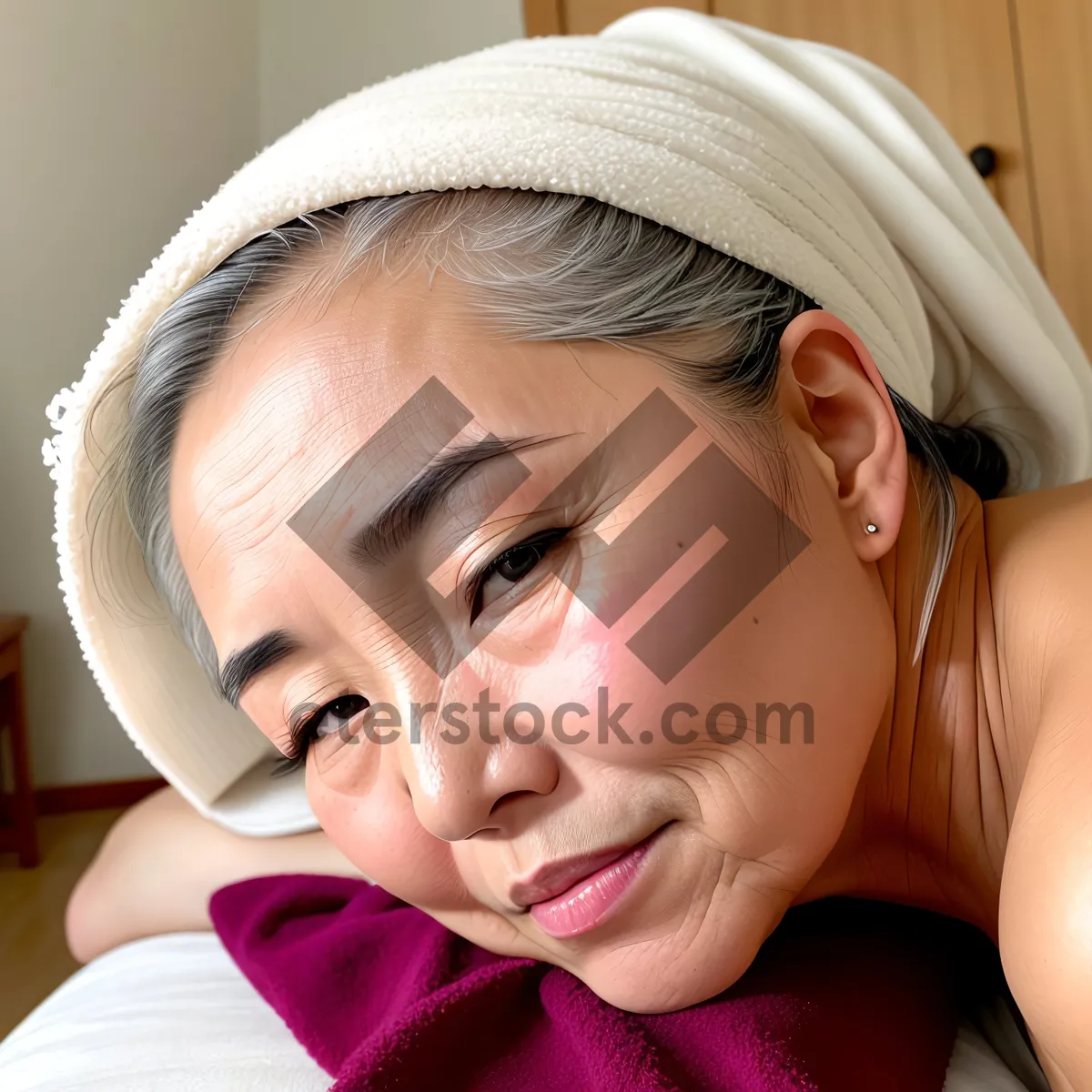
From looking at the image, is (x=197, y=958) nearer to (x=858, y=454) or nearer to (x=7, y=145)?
(x=858, y=454)

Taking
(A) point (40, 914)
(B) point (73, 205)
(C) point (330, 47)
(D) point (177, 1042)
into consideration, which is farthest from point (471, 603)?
(C) point (330, 47)

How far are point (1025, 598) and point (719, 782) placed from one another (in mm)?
235

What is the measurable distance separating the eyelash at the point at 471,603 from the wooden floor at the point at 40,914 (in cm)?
72

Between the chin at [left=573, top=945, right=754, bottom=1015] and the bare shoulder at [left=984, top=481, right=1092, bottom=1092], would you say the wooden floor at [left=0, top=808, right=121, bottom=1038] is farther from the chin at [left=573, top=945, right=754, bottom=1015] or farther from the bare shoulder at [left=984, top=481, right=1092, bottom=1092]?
the bare shoulder at [left=984, top=481, right=1092, bottom=1092]

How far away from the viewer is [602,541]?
1.76ft

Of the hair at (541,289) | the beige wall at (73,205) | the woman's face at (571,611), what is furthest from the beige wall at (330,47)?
the woman's face at (571,611)

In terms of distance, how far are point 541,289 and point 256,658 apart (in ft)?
0.98

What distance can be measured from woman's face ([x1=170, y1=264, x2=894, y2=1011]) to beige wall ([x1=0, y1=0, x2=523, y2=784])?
1.46 m

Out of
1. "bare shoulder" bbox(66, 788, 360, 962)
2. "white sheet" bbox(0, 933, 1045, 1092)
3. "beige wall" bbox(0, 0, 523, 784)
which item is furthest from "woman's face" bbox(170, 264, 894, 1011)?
"beige wall" bbox(0, 0, 523, 784)

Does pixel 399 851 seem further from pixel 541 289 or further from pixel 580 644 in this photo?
pixel 541 289

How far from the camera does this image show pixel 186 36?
7.01 feet

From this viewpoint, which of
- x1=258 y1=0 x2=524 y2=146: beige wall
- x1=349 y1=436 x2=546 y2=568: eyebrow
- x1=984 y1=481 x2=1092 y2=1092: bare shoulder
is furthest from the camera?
x1=258 y1=0 x2=524 y2=146: beige wall

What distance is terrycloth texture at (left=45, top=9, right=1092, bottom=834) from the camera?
613 millimetres

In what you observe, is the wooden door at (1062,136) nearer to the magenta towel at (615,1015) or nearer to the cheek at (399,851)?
the magenta towel at (615,1015)
